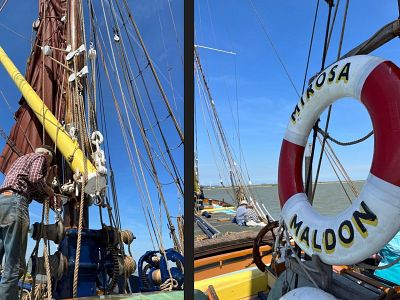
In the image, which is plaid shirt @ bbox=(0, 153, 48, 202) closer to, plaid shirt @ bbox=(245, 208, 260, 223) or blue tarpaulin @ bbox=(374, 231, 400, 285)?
blue tarpaulin @ bbox=(374, 231, 400, 285)

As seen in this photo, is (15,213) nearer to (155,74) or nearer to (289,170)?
(155,74)

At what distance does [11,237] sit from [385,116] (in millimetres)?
1592

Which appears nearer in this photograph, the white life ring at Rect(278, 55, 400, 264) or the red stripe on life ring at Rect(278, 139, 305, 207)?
the white life ring at Rect(278, 55, 400, 264)

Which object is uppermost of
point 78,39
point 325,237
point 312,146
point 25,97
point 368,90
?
point 78,39

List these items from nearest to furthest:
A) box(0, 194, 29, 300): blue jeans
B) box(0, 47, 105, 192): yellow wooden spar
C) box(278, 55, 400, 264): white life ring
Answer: box(278, 55, 400, 264): white life ring, box(0, 194, 29, 300): blue jeans, box(0, 47, 105, 192): yellow wooden spar

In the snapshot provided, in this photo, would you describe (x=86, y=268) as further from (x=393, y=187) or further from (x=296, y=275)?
(x=393, y=187)

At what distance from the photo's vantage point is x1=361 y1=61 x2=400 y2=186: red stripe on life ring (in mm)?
979

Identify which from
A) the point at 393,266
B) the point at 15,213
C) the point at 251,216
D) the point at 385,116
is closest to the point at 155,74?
the point at 15,213

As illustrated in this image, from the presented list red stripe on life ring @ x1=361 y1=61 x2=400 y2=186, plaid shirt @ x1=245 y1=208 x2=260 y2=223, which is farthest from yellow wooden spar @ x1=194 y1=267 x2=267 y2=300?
plaid shirt @ x1=245 y1=208 x2=260 y2=223

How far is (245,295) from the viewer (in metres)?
2.06

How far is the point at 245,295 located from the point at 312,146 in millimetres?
991

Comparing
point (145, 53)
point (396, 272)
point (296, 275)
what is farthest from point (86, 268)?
point (396, 272)

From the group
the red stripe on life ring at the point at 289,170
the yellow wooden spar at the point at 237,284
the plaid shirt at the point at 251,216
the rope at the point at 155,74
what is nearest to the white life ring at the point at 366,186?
the red stripe on life ring at the point at 289,170

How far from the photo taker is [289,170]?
1460 millimetres
